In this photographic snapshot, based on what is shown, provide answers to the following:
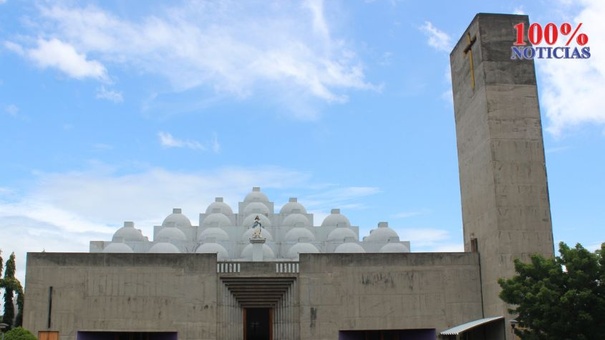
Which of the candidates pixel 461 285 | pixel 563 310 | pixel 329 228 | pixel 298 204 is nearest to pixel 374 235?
pixel 329 228

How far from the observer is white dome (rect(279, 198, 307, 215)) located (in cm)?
4266

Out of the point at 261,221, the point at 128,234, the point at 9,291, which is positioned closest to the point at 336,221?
the point at 261,221

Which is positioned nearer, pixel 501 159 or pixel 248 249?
pixel 501 159

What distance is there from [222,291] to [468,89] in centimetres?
1094

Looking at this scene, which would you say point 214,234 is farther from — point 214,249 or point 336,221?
point 336,221

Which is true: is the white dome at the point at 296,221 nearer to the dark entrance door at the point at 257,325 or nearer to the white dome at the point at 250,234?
the white dome at the point at 250,234

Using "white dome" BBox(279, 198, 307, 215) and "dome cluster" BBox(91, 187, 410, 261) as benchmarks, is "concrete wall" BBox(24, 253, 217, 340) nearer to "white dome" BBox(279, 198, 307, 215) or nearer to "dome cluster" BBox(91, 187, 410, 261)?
"dome cluster" BBox(91, 187, 410, 261)

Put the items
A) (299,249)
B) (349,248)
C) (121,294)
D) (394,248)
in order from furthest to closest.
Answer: (394,248) → (349,248) → (299,249) → (121,294)

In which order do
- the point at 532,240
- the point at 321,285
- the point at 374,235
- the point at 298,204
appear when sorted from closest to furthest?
the point at 532,240 → the point at 321,285 → the point at 374,235 → the point at 298,204

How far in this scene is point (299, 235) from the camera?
128ft

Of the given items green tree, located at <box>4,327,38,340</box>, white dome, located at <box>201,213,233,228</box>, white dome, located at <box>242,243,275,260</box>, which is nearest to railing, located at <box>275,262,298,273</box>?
green tree, located at <box>4,327,38,340</box>

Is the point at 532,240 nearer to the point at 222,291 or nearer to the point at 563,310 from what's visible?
the point at 563,310

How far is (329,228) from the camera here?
135 ft

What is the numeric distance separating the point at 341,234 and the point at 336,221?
1956 millimetres
